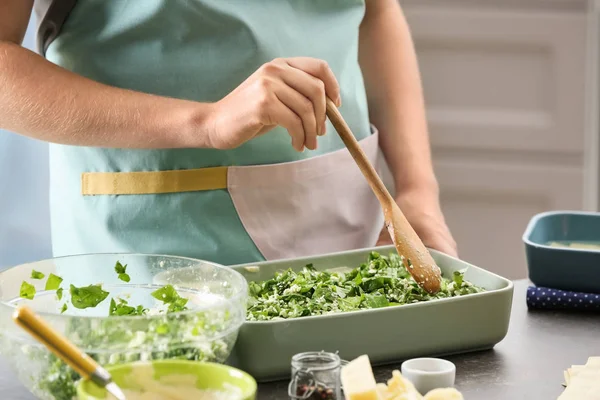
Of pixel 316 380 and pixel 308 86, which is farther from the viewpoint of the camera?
pixel 308 86

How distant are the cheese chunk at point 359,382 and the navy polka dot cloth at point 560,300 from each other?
0.45 metres

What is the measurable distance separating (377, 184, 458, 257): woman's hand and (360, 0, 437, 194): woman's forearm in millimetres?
51

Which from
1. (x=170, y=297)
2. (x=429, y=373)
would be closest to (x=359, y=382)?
(x=429, y=373)

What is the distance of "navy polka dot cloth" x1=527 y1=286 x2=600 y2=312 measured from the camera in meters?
1.25

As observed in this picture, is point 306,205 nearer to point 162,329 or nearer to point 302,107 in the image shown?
point 302,107

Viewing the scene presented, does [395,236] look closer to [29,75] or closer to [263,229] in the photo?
[263,229]

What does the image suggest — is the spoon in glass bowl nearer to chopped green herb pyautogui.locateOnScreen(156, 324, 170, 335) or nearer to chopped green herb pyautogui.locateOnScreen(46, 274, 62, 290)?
chopped green herb pyautogui.locateOnScreen(156, 324, 170, 335)

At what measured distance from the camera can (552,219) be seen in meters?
1.45

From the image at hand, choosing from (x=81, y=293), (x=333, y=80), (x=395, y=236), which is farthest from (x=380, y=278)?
(x=81, y=293)

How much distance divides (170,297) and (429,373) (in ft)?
0.94

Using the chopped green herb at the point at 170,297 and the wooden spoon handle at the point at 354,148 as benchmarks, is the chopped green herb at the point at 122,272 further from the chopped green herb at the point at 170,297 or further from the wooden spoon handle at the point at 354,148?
the wooden spoon handle at the point at 354,148

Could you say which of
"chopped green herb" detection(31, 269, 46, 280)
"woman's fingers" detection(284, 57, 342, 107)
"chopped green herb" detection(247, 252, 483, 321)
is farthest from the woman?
"chopped green herb" detection(31, 269, 46, 280)

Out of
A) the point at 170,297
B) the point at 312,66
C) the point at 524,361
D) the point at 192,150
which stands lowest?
the point at 524,361

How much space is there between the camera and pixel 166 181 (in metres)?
1.35
